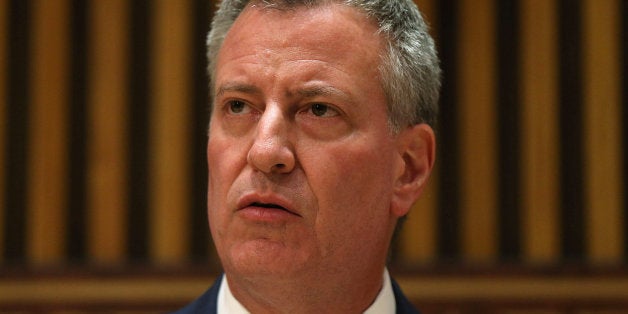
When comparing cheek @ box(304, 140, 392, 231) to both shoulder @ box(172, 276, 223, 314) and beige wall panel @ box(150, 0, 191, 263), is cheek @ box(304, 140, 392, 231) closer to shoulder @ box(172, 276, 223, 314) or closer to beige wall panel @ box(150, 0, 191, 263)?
shoulder @ box(172, 276, 223, 314)

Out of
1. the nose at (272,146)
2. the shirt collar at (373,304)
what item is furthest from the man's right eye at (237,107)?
the shirt collar at (373,304)

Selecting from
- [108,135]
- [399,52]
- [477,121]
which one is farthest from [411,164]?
[108,135]

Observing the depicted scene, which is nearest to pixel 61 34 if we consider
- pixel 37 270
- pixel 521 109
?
pixel 37 270

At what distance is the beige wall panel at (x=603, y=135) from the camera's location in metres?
4.45

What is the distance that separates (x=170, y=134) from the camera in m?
4.56

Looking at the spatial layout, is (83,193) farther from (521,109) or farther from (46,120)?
(521,109)

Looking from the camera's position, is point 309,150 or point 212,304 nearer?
point 309,150

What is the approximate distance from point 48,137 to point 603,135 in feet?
9.57

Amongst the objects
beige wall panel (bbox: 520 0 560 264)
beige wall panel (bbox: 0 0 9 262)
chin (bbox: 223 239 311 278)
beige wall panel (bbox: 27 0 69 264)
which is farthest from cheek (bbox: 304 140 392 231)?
beige wall panel (bbox: 0 0 9 262)

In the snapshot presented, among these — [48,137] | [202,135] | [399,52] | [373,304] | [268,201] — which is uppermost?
[399,52]

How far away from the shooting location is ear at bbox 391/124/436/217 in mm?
2271

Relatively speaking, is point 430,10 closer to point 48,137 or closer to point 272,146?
point 48,137

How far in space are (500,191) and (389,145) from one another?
8.17 feet

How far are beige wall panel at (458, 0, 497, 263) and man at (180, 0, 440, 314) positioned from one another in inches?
91.5
